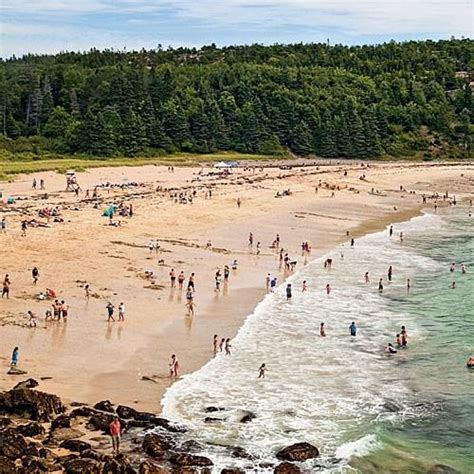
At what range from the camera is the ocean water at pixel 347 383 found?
1867cm

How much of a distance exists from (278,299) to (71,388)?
13.8m

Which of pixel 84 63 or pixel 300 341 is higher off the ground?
pixel 84 63

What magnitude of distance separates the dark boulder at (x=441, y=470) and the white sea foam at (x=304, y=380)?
1689mm

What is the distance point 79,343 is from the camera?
81.3ft

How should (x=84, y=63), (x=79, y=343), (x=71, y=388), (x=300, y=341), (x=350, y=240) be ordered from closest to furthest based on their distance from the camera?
(x=71, y=388) < (x=79, y=343) < (x=300, y=341) < (x=350, y=240) < (x=84, y=63)

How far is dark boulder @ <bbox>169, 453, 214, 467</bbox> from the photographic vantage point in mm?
17000

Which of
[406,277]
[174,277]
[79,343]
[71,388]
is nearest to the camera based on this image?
[71,388]

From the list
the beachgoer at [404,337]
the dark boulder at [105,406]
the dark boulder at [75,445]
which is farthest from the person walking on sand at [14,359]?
the beachgoer at [404,337]

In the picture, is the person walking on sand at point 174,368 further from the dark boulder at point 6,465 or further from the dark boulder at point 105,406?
the dark boulder at point 6,465

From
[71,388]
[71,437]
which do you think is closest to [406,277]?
[71,388]

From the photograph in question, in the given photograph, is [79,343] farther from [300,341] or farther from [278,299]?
[278,299]

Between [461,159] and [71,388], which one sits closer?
[71,388]

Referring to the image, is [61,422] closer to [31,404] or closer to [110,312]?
[31,404]

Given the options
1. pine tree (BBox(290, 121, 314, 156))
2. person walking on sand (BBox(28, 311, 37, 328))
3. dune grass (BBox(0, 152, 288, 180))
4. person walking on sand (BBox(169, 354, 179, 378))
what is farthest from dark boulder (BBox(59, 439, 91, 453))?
pine tree (BBox(290, 121, 314, 156))
